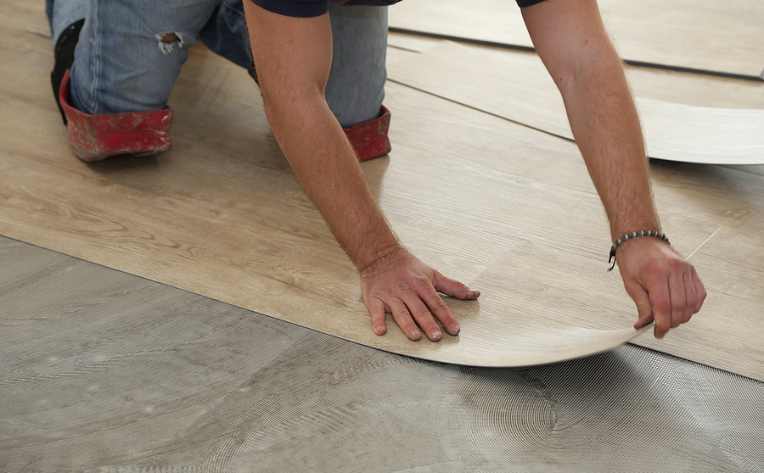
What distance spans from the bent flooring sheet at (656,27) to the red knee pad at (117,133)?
4.01 feet

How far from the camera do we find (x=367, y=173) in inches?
88.5

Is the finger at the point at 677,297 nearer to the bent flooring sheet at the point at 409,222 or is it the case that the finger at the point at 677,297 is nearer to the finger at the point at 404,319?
the bent flooring sheet at the point at 409,222

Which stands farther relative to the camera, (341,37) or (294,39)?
(341,37)

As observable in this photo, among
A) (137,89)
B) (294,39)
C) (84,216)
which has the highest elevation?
(294,39)

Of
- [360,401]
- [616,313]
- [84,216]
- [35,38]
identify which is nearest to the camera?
[360,401]

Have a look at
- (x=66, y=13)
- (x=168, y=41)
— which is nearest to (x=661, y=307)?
(x=168, y=41)

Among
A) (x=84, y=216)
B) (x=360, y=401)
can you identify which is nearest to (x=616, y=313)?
(x=360, y=401)

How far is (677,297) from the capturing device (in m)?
1.37

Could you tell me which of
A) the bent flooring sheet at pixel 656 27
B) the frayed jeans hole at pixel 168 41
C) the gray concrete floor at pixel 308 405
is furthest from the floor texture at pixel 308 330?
the bent flooring sheet at pixel 656 27

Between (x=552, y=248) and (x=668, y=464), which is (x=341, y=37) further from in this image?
(x=668, y=464)

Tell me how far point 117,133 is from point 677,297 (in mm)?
1423

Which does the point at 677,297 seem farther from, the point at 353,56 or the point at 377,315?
the point at 353,56

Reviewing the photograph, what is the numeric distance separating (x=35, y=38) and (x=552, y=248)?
199cm

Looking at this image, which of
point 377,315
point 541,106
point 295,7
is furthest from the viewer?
point 541,106
